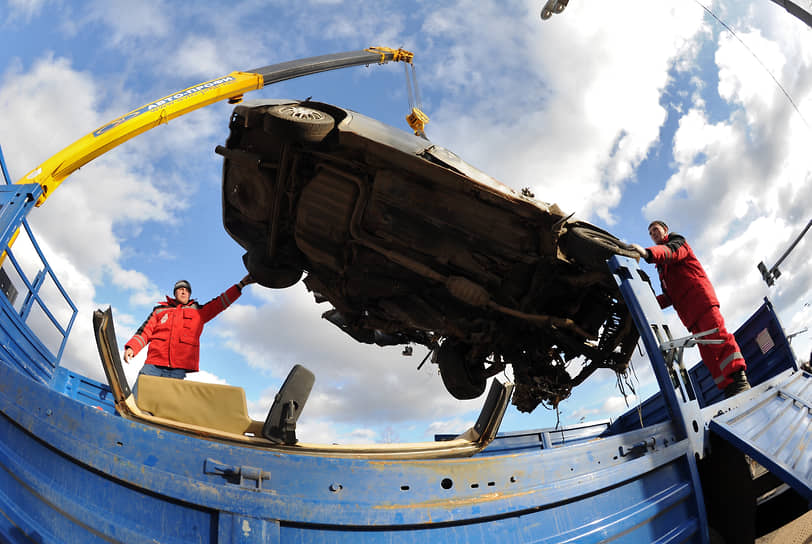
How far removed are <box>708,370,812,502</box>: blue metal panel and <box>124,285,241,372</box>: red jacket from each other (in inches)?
164

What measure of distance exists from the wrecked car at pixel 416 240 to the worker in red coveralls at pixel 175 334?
710 mm

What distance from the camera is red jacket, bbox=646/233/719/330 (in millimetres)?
3488

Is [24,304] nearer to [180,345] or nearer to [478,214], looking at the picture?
[180,345]

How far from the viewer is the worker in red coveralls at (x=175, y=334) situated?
3.97 metres

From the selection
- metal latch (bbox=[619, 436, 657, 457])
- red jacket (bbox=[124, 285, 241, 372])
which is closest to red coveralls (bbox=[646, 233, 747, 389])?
metal latch (bbox=[619, 436, 657, 457])

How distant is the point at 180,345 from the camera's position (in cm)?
410

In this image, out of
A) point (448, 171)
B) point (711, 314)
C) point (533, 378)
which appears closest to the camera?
point (448, 171)

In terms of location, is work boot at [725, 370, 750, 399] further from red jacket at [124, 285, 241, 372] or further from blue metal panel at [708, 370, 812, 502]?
red jacket at [124, 285, 241, 372]

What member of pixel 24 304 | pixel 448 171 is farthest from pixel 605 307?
pixel 24 304

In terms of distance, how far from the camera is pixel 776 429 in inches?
101

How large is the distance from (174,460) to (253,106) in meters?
2.79

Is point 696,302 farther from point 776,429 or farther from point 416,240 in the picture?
point 416,240

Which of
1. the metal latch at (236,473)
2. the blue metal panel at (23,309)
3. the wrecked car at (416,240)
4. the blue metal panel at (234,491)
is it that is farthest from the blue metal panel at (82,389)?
the metal latch at (236,473)

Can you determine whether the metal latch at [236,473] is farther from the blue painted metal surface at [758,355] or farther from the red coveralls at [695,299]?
the blue painted metal surface at [758,355]
